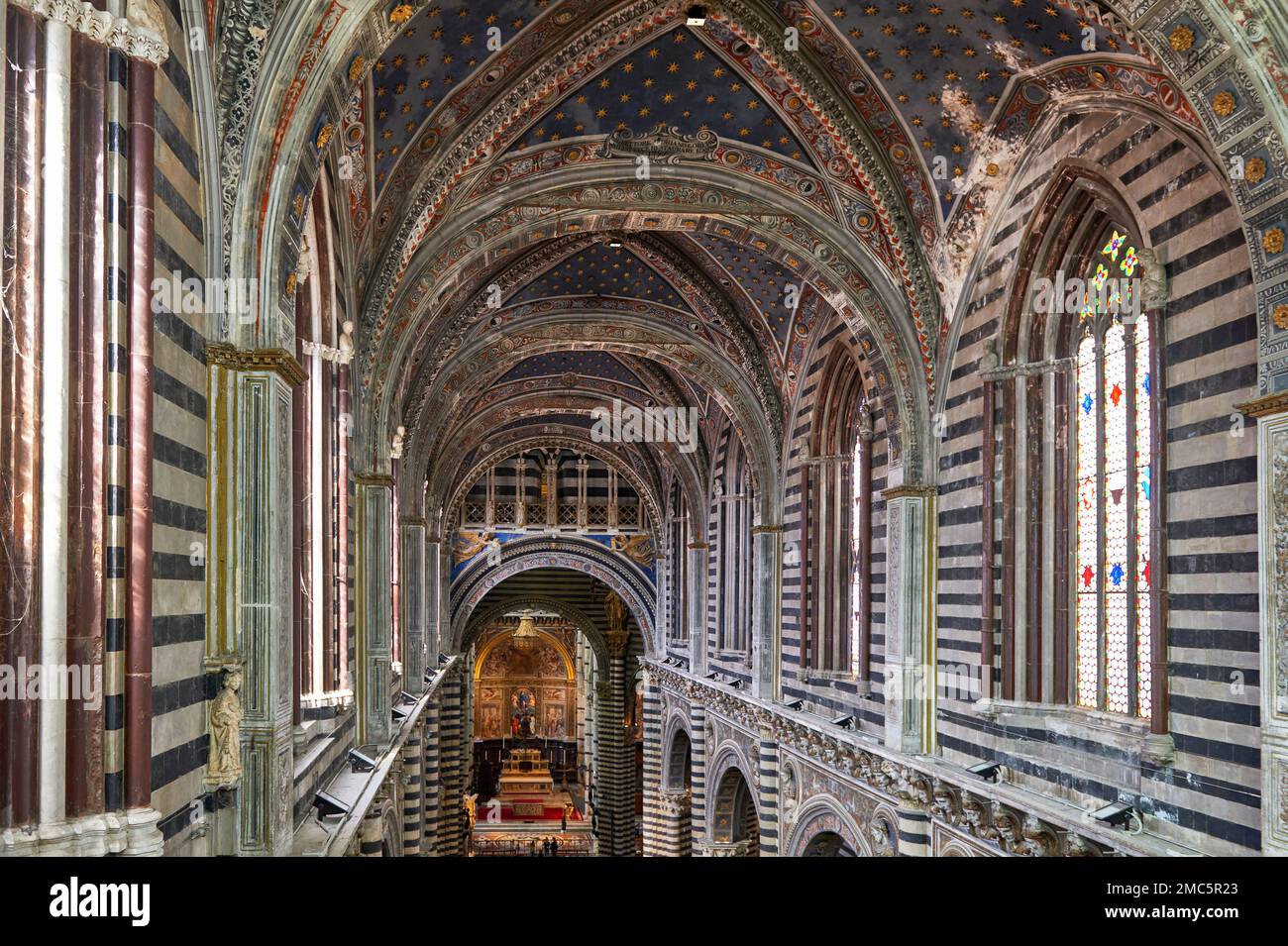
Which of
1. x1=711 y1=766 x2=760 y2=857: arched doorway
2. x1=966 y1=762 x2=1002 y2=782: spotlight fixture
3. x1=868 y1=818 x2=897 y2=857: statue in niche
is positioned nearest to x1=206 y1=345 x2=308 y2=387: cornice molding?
x1=966 y1=762 x2=1002 y2=782: spotlight fixture

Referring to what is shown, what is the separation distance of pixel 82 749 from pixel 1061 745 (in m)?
9.57

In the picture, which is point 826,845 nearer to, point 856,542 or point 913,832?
point 913,832

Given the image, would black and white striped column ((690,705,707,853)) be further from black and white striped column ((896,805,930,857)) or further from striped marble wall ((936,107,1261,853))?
striped marble wall ((936,107,1261,853))

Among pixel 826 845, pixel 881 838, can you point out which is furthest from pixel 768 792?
pixel 881 838

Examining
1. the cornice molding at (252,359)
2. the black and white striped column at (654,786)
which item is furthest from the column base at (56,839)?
the black and white striped column at (654,786)

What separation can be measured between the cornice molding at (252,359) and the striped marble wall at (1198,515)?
7.12 metres

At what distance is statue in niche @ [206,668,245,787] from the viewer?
7020mm

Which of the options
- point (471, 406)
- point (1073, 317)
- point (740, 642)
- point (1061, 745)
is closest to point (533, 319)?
point (471, 406)

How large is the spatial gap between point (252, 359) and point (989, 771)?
9.34 meters

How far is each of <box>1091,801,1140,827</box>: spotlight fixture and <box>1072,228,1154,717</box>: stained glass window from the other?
0.98 m

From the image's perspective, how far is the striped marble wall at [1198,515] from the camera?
9086 mm

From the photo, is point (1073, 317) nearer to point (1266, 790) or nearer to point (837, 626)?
point (1266, 790)

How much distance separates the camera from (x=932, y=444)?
50.0 ft

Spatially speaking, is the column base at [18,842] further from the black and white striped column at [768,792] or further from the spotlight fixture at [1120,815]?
the black and white striped column at [768,792]
